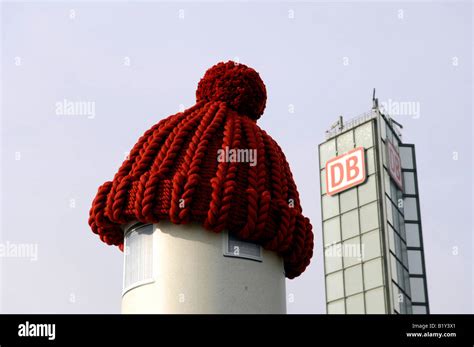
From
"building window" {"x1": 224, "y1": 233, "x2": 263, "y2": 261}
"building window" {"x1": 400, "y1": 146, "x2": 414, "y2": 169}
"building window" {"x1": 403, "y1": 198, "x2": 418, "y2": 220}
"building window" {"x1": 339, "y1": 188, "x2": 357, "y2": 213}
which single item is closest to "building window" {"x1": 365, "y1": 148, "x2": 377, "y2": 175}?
"building window" {"x1": 339, "y1": 188, "x2": 357, "y2": 213}

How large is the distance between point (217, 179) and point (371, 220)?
53.6 metres

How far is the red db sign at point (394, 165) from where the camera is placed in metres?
65.2

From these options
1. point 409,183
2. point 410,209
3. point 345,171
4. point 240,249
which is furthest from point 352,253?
point 240,249

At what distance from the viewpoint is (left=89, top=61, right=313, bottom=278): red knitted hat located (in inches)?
431

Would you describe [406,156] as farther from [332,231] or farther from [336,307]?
[336,307]

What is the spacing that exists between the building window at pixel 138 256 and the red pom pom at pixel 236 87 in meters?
2.10

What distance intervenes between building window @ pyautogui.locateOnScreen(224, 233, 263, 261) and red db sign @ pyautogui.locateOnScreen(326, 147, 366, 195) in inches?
2157

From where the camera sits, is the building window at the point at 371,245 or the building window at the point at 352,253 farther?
the building window at the point at 352,253

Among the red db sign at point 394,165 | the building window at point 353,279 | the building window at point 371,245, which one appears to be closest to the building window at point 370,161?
the red db sign at point 394,165

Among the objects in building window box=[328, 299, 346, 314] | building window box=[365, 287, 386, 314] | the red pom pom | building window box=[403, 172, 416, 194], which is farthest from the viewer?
building window box=[403, 172, 416, 194]

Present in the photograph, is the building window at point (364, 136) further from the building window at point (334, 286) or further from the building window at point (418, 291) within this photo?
the building window at point (418, 291)

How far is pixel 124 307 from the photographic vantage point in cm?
1123

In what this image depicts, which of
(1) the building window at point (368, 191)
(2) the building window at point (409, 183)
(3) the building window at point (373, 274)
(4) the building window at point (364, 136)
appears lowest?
(3) the building window at point (373, 274)

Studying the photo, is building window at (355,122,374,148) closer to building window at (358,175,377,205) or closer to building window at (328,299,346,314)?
building window at (358,175,377,205)
